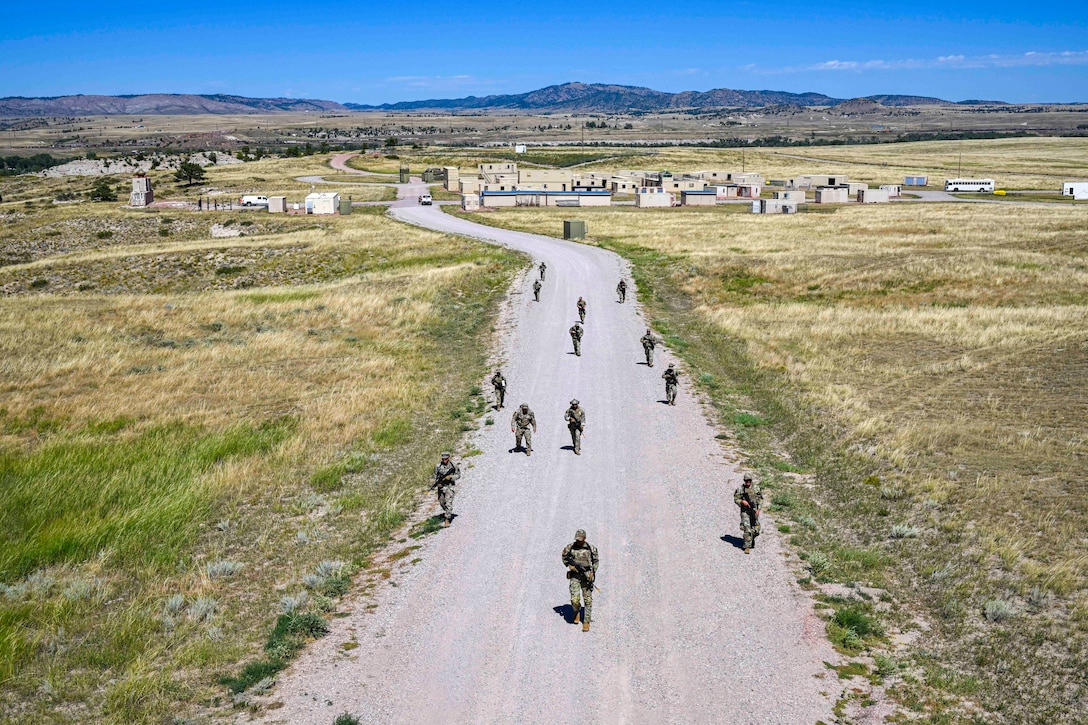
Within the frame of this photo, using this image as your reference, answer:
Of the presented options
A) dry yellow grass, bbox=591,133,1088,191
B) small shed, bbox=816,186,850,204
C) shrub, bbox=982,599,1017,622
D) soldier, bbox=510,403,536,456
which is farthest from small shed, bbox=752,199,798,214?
shrub, bbox=982,599,1017,622

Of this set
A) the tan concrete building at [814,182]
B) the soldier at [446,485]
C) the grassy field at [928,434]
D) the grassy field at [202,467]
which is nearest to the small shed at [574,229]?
the grassy field at [928,434]

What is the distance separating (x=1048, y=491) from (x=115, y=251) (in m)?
74.9

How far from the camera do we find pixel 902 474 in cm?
1986

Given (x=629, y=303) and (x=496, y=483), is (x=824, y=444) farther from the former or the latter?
(x=629, y=303)

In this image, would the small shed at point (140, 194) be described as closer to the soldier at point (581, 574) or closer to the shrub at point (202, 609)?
the shrub at point (202, 609)

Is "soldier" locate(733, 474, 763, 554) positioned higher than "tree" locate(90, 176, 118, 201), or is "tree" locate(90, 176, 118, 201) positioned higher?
"tree" locate(90, 176, 118, 201)

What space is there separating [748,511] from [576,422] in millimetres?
5997

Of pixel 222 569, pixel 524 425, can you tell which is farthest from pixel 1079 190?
pixel 222 569

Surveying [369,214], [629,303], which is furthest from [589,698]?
[369,214]

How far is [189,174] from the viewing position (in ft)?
419

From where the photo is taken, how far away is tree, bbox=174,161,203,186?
417ft

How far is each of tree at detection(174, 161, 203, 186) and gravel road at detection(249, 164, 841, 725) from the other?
122m

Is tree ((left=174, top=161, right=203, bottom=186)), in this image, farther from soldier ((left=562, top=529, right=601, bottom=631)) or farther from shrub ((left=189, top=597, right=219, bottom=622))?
soldier ((left=562, top=529, right=601, bottom=631))

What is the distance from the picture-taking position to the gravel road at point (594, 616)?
444 inches
